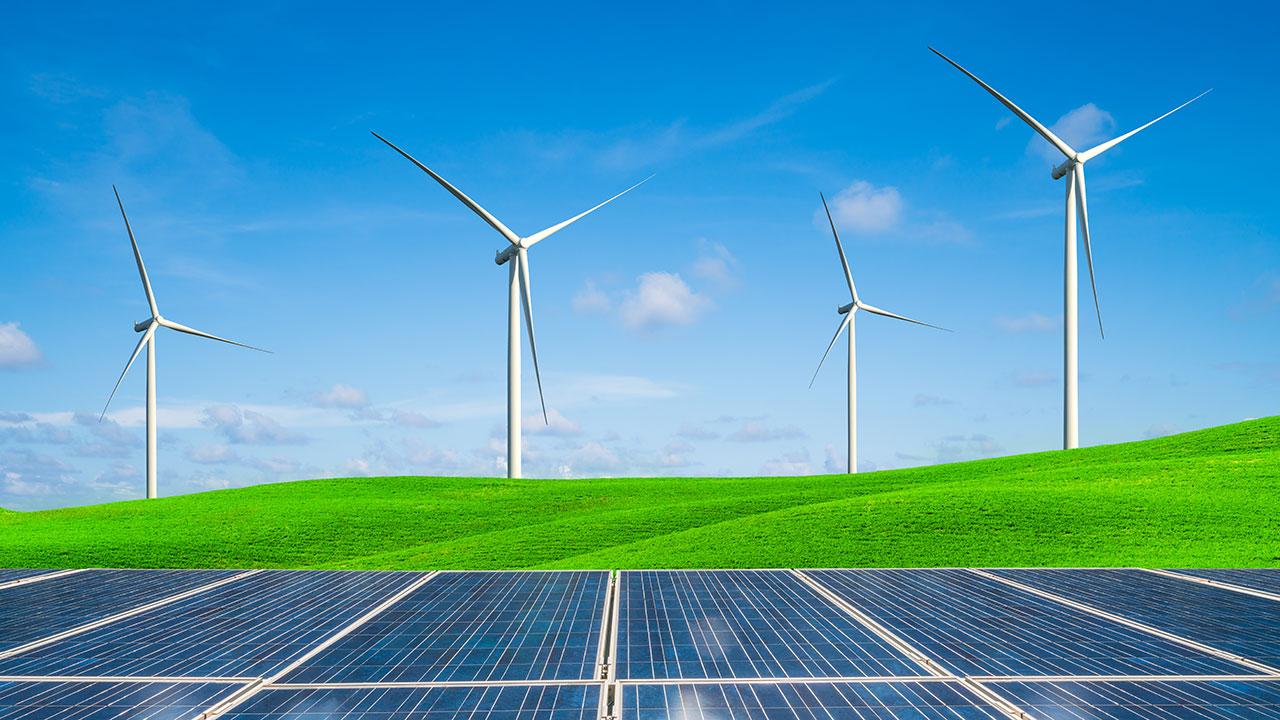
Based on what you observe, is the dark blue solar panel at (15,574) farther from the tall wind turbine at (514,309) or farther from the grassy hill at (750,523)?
the tall wind turbine at (514,309)

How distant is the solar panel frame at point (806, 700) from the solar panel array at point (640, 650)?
2 cm

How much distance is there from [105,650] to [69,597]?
14.9ft

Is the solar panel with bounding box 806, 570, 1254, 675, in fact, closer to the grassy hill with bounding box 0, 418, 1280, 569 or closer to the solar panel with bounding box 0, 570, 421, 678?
the solar panel with bounding box 0, 570, 421, 678

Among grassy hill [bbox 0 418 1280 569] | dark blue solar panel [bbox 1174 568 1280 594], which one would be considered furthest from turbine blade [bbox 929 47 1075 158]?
dark blue solar panel [bbox 1174 568 1280 594]

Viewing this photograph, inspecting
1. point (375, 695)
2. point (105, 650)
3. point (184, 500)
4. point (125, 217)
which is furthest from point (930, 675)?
point (125, 217)

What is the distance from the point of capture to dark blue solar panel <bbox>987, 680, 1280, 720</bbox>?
6625 mm

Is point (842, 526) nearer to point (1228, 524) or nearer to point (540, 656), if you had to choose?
point (1228, 524)

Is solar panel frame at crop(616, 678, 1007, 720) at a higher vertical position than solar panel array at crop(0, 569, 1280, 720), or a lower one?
higher

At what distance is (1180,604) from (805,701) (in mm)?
7283

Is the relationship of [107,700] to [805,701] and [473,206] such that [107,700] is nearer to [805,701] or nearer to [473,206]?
[805,701]

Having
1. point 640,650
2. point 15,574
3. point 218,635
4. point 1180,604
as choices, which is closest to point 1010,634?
point 1180,604

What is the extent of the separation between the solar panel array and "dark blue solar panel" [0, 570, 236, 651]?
0.07 metres

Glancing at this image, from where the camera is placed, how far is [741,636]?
9.18m

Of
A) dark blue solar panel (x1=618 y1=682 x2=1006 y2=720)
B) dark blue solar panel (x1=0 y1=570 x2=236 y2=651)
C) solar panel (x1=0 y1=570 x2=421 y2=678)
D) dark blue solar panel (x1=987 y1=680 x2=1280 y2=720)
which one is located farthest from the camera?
dark blue solar panel (x1=0 y1=570 x2=236 y2=651)
